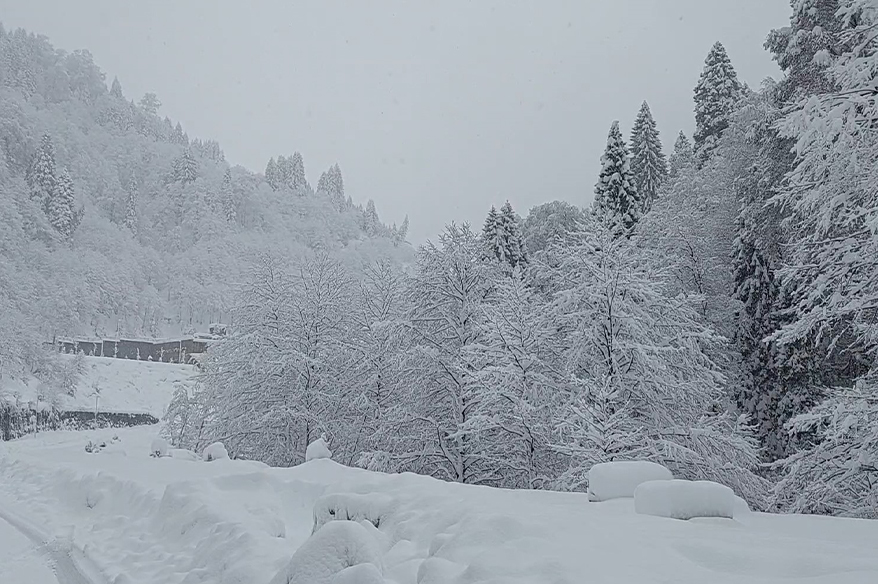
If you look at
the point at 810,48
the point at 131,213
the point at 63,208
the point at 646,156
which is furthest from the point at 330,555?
the point at 131,213

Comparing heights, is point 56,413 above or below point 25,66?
below

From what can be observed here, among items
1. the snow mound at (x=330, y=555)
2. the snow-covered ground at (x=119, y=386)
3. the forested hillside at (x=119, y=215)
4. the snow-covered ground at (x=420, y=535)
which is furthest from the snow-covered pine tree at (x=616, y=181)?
the forested hillside at (x=119, y=215)

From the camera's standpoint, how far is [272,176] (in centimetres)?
19512

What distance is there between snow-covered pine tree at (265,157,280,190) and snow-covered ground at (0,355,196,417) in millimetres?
117848

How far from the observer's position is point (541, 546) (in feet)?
16.4

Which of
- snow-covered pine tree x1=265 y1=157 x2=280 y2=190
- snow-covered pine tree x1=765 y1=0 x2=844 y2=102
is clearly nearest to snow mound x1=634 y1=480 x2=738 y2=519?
snow-covered pine tree x1=765 y1=0 x2=844 y2=102

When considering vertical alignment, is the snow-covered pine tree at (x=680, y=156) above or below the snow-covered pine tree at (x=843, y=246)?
above

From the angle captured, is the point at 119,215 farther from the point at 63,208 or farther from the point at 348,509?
the point at 348,509

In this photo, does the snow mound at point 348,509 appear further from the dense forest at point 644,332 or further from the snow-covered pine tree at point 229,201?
the snow-covered pine tree at point 229,201

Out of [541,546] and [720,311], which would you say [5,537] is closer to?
[541,546]

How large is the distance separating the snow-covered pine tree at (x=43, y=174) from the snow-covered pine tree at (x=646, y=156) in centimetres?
12414

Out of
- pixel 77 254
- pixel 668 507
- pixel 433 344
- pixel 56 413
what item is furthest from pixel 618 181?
pixel 77 254

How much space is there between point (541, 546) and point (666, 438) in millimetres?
11043

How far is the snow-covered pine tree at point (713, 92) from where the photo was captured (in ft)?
108
